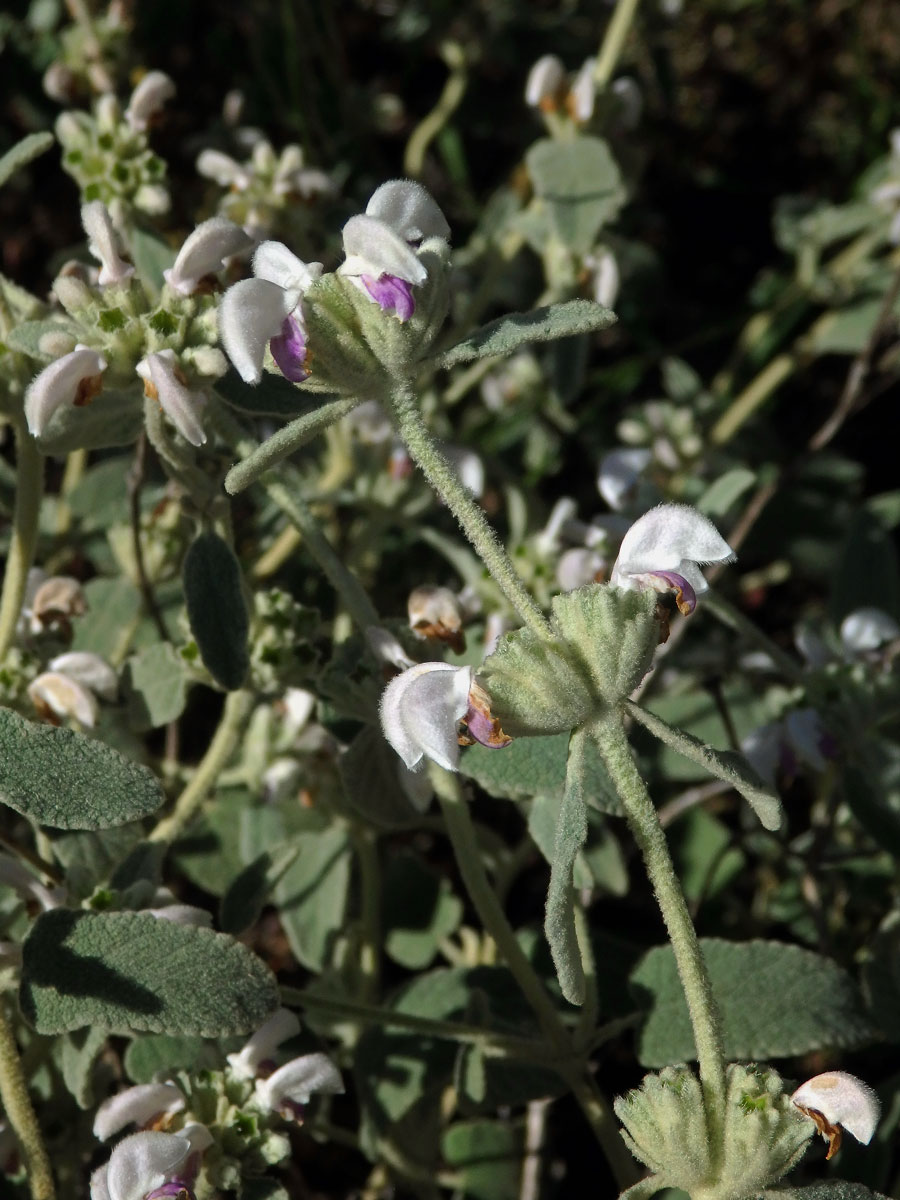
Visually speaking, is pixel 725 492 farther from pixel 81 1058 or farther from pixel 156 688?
pixel 81 1058

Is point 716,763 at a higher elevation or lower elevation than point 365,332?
lower

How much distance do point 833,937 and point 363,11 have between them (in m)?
2.05

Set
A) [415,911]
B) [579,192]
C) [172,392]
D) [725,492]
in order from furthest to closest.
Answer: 1. [579,192]
2. [415,911]
3. [725,492]
4. [172,392]

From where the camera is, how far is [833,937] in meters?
1.79

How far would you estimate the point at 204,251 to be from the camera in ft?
3.59

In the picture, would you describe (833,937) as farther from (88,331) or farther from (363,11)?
(363,11)

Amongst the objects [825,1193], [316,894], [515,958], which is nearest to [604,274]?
[316,894]

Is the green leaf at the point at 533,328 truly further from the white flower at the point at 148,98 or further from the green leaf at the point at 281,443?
the white flower at the point at 148,98

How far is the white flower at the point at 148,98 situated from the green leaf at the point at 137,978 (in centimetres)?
98

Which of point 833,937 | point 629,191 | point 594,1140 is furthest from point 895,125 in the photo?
point 594,1140

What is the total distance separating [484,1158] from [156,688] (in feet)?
2.27

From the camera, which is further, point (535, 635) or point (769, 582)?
point (769, 582)

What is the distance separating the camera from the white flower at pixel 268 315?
924 mm

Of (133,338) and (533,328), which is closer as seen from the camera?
(533,328)
